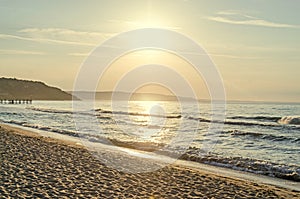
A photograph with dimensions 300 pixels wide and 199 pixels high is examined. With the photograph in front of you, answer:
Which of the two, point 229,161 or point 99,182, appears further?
point 229,161

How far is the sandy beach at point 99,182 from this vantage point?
33.1ft

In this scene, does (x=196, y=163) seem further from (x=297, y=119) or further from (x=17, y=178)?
(x=297, y=119)

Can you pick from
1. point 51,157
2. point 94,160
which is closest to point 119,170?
point 94,160

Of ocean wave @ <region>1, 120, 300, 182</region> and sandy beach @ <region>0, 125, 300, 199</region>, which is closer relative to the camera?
sandy beach @ <region>0, 125, 300, 199</region>

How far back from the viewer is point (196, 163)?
61.0 feet

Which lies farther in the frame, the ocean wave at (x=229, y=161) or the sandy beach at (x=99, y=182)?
the ocean wave at (x=229, y=161)

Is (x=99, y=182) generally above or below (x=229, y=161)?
above

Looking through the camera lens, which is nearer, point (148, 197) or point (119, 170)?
point (148, 197)

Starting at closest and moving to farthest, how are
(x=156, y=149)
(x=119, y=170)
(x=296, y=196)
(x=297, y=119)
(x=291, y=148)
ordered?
1. (x=296, y=196)
2. (x=119, y=170)
3. (x=156, y=149)
4. (x=291, y=148)
5. (x=297, y=119)

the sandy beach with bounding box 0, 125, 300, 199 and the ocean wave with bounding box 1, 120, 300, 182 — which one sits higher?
the sandy beach with bounding box 0, 125, 300, 199

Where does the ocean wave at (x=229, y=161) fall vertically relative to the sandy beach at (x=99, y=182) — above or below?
below

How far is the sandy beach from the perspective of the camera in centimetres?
1010

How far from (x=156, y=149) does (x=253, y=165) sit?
672 centimetres

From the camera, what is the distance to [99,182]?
453 inches
